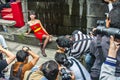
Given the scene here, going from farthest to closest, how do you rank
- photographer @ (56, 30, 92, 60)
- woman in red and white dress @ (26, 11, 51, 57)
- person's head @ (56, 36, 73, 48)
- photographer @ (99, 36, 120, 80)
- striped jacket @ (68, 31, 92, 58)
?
1. woman in red and white dress @ (26, 11, 51, 57)
2. striped jacket @ (68, 31, 92, 58)
3. photographer @ (56, 30, 92, 60)
4. person's head @ (56, 36, 73, 48)
5. photographer @ (99, 36, 120, 80)

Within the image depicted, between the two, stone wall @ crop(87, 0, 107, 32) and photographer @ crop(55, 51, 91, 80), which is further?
stone wall @ crop(87, 0, 107, 32)

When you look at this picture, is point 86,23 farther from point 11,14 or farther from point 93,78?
point 93,78

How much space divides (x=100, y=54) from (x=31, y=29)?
591 centimetres

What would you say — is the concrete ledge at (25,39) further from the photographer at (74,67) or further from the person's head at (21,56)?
the photographer at (74,67)

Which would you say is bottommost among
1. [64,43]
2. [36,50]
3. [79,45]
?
[36,50]

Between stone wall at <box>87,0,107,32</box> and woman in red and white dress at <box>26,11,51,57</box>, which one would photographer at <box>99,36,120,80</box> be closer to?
stone wall at <box>87,0,107,32</box>

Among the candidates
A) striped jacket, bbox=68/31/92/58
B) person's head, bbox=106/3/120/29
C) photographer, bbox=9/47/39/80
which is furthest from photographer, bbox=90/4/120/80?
photographer, bbox=9/47/39/80

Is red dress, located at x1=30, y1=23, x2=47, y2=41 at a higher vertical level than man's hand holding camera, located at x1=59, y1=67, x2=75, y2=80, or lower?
lower

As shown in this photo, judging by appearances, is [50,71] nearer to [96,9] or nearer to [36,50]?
[96,9]

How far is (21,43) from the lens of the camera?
32.5 ft

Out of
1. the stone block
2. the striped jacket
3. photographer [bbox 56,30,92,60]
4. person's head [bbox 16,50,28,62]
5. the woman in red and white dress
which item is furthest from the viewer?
the woman in red and white dress

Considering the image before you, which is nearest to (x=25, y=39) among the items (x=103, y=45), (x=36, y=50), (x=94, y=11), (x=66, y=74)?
(x=36, y=50)

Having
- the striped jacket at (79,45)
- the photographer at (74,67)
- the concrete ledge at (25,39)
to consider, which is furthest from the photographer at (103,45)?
the concrete ledge at (25,39)

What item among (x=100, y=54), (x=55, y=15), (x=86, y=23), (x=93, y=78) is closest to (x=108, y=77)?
(x=100, y=54)
